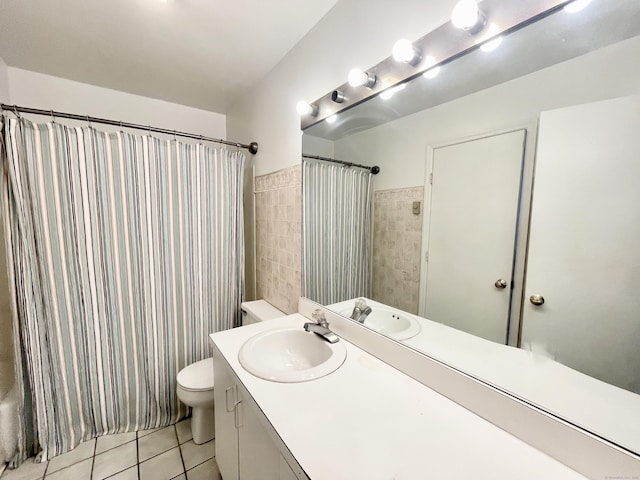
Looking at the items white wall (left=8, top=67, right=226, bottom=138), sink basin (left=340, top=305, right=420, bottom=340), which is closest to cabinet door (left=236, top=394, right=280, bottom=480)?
sink basin (left=340, top=305, right=420, bottom=340)

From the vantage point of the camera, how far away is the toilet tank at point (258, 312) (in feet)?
5.48

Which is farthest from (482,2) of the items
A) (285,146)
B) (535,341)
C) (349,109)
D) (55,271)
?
(55,271)

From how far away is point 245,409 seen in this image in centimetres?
91

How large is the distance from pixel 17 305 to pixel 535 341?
226 cm

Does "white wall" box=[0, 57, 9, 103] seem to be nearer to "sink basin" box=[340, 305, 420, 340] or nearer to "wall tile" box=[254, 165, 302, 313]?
"wall tile" box=[254, 165, 302, 313]

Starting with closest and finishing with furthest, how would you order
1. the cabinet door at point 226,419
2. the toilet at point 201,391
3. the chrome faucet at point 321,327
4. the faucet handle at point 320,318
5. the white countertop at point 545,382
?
the white countertop at point 545,382 → the cabinet door at point 226,419 → the chrome faucet at point 321,327 → the faucet handle at point 320,318 → the toilet at point 201,391

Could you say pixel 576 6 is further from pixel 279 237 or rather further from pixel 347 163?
pixel 279 237

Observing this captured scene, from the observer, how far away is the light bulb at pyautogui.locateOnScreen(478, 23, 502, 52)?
721 millimetres

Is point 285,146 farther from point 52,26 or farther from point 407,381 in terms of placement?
point 407,381

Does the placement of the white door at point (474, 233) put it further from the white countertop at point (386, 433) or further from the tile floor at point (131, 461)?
the tile floor at point (131, 461)

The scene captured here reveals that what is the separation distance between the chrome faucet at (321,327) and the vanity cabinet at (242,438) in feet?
1.27

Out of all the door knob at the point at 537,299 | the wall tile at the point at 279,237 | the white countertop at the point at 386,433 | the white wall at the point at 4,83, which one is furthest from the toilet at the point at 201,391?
the white wall at the point at 4,83

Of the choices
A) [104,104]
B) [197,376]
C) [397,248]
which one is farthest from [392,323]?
[104,104]

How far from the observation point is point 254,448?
0.86 metres
